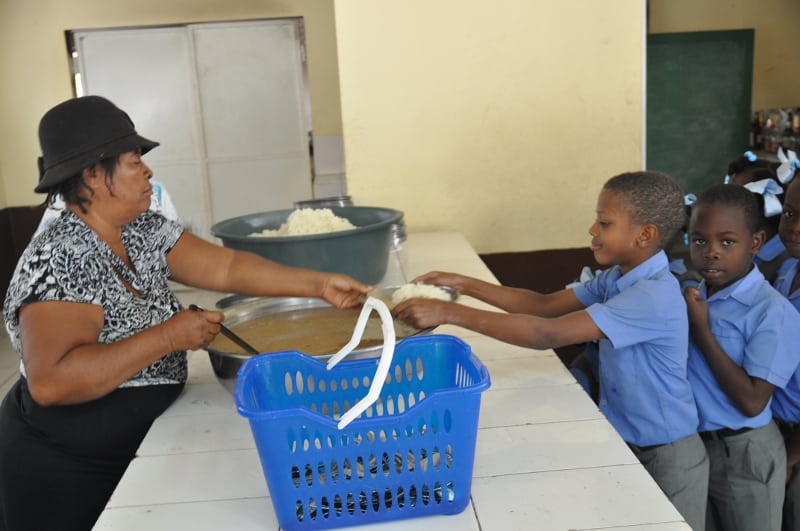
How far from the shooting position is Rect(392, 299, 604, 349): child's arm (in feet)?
5.18

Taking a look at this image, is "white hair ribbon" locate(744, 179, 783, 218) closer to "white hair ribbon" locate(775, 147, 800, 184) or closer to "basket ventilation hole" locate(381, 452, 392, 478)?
"white hair ribbon" locate(775, 147, 800, 184)

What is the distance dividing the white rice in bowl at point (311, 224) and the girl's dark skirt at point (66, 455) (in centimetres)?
74

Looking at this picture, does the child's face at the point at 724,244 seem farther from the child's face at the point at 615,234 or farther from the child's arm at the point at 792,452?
the child's arm at the point at 792,452

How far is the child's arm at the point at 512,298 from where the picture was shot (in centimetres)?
196

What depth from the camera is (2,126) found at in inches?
209

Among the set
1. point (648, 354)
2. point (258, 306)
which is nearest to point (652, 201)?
point (648, 354)

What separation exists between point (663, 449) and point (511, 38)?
172cm

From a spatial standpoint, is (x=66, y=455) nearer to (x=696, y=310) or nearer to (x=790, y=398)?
(x=696, y=310)

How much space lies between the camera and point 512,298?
201cm

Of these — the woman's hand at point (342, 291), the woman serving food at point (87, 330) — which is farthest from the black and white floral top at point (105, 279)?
the woman's hand at point (342, 291)

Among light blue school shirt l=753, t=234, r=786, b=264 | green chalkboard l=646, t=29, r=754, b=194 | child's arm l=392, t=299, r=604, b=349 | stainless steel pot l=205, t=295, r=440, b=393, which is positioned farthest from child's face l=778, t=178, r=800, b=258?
green chalkboard l=646, t=29, r=754, b=194

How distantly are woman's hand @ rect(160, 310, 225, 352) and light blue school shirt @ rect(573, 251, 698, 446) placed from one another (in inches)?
30.9

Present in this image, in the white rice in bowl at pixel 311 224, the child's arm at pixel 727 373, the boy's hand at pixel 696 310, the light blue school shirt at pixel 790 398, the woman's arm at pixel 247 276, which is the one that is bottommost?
the light blue school shirt at pixel 790 398

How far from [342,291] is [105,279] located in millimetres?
534
